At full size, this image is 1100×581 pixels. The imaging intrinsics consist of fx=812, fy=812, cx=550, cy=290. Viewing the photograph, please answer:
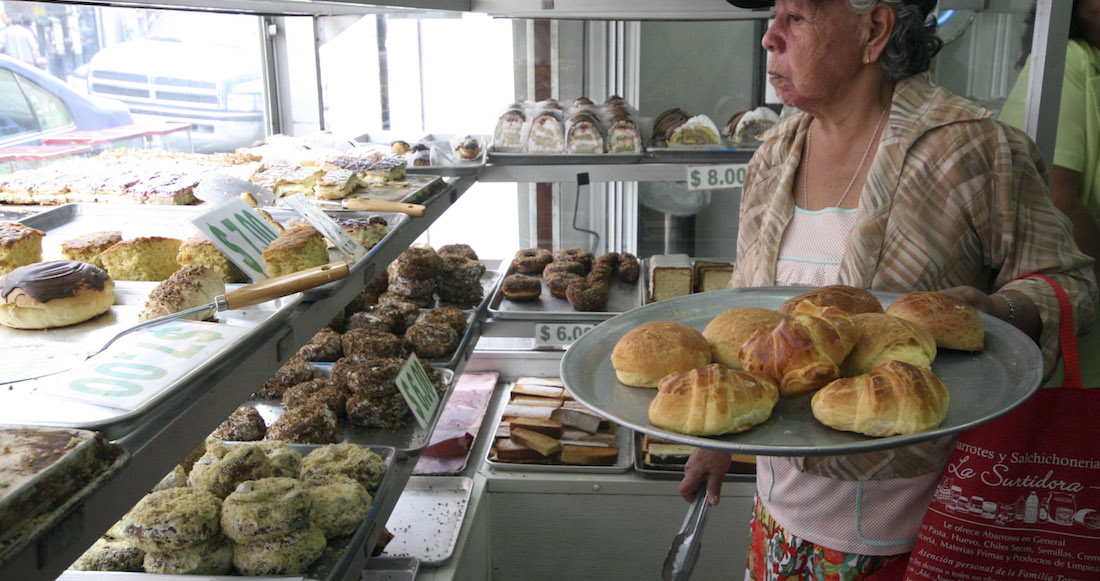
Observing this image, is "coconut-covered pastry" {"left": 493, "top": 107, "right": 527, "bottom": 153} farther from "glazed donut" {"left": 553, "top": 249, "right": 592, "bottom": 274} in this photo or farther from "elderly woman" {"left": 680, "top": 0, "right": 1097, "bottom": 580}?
"elderly woman" {"left": 680, "top": 0, "right": 1097, "bottom": 580}

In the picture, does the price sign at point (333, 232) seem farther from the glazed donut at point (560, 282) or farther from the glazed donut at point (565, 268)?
the glazed donut at point (565, 268)

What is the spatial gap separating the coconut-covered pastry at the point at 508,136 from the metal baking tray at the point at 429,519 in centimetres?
119

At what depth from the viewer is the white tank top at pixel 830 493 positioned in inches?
64.6

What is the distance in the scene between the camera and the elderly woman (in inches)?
61.4

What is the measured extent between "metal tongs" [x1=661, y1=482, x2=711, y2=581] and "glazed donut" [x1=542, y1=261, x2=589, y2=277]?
61.1 inches

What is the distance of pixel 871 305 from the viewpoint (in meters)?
1.46

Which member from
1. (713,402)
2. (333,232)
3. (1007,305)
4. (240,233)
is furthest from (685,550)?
(240,233)

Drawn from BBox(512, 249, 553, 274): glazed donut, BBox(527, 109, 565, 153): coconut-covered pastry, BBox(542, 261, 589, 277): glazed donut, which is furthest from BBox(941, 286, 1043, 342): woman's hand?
BBox(512, 249, 553, 274): glazed donut

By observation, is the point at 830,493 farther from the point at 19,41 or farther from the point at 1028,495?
the point at 19,41

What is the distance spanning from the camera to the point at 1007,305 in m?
1.49

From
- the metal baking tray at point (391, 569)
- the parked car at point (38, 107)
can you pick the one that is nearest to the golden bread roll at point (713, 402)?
the metal baking tray at point (391, 569)

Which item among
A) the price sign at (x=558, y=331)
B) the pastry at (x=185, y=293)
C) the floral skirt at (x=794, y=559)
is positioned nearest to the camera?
the pastry at (x=185, y=293)

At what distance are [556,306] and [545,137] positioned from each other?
626 mm

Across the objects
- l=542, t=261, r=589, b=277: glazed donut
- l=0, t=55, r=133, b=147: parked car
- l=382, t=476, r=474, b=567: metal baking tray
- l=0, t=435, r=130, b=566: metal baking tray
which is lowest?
l=382, t=476, r=474, b=567: metal baking tray
